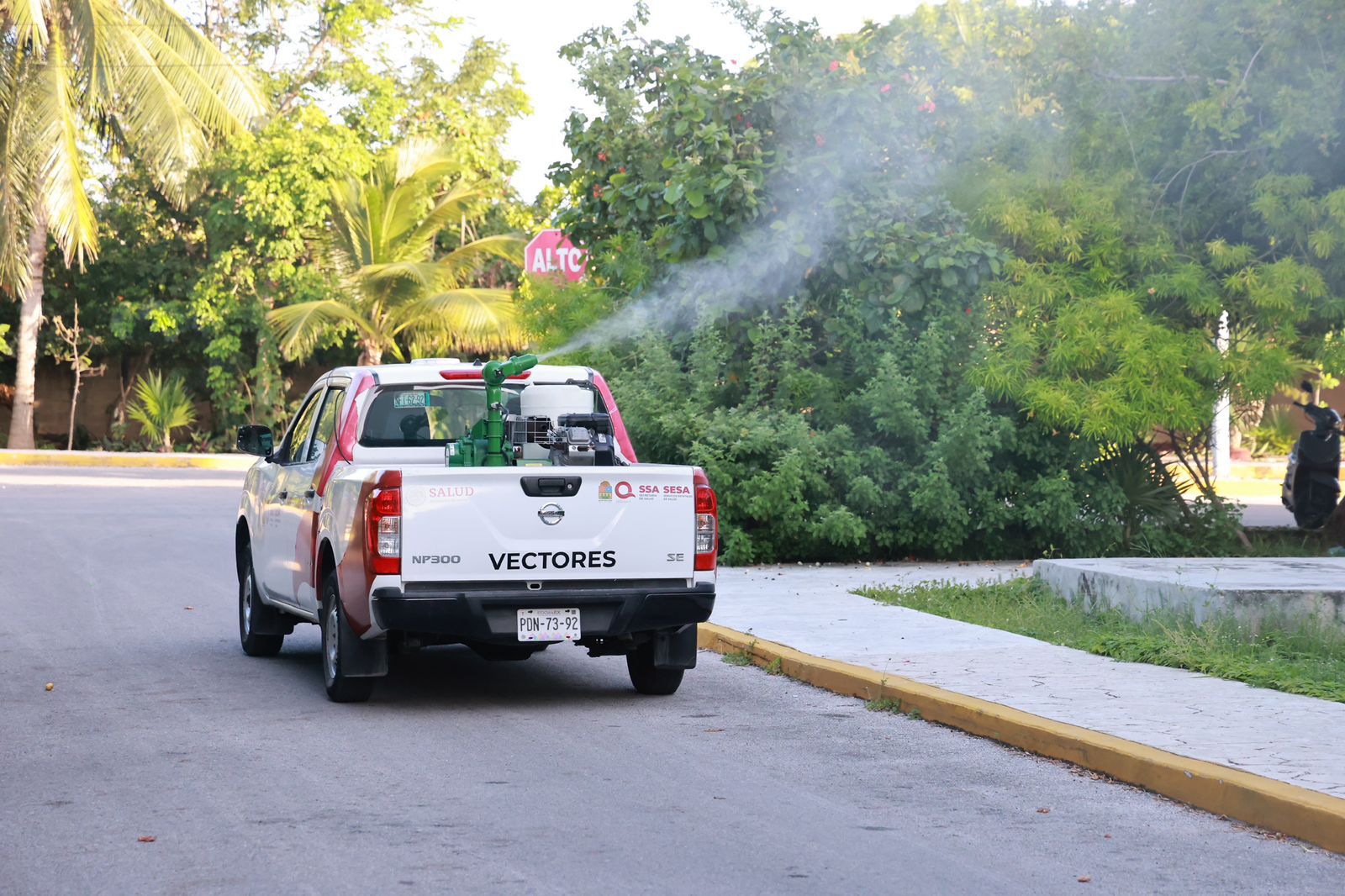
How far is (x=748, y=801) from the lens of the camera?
6.77 metres

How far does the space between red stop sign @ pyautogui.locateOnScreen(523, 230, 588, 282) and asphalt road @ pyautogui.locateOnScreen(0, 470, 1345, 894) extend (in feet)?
34.2

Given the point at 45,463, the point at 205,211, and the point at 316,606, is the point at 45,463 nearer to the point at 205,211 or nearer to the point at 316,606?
the point at 205,211

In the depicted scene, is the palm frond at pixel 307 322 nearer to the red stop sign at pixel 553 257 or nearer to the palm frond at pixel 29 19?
the palm frond at pixel 29 19

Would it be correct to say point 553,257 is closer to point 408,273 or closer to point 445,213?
point 408,273

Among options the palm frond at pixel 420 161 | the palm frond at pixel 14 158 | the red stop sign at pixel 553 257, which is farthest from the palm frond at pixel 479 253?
the red stop sign at pixel 553 257

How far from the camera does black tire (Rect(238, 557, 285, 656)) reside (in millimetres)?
10852

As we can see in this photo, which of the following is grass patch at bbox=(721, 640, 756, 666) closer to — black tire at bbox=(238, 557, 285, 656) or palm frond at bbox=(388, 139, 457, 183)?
black tire at bbox=(238, 557, 285, 656)

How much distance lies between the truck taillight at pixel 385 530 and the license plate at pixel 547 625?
0.71 m

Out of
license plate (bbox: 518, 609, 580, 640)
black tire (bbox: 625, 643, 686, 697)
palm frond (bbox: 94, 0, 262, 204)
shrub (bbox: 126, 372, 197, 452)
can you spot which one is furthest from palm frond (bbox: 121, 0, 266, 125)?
license plate (bbox: 518, 609, 580, 640)

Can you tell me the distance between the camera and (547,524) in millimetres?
8672

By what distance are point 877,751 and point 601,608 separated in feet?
5.57

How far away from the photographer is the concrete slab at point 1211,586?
10680mm

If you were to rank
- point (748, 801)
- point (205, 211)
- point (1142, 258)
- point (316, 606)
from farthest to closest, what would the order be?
point (205, 211)
point (1142, 258)
point (316, 606)
point (748, 801)

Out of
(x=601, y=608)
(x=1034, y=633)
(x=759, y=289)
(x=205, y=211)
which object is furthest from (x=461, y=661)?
(x=205, y=211)
